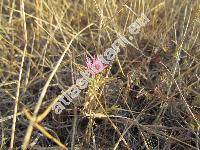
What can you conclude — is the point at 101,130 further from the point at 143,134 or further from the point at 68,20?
the point at 68,20

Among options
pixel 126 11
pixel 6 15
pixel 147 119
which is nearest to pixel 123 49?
pixel 126 11

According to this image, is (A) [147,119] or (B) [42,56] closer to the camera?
(A) [147,119]

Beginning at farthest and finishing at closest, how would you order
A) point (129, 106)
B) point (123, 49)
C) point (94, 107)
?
1. point (123, 49)
2. point (129, 106)
3. point (94, 107)

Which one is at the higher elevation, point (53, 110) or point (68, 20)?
point (68, 20)

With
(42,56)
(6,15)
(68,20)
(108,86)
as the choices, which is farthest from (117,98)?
(6,15)

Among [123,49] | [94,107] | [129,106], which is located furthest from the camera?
[123,49]

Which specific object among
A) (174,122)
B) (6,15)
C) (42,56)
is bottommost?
(174,122)
